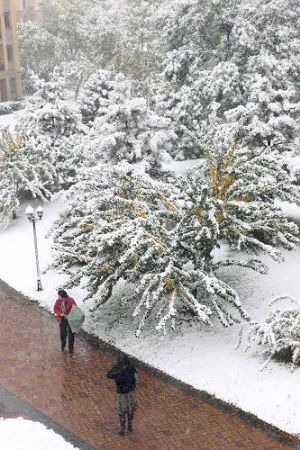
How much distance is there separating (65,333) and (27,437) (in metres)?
3.36

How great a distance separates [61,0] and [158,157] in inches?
1569

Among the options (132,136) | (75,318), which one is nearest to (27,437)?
(75,318)

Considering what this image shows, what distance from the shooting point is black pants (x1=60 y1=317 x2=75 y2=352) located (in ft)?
42.6

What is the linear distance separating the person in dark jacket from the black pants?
10.7ft

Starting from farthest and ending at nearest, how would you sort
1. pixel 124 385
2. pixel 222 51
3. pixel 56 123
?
pixel 56 123
pixel 222 51
pixel 124 385

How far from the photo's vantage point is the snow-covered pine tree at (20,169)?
22844mm

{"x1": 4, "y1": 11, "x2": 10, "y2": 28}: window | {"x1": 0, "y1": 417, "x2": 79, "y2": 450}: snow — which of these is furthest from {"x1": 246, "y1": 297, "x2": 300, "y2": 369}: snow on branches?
{"x1": 4, "y1": 11, "x2": 10, "y2": 28}: window

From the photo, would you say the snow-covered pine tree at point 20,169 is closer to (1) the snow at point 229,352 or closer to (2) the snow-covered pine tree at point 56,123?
(2) the snow-covered pine tree at point 56,123

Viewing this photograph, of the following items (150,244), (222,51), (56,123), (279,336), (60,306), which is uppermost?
(222,51)

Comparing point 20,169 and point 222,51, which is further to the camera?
point 222,51

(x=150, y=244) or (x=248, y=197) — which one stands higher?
(x=248, y=197)

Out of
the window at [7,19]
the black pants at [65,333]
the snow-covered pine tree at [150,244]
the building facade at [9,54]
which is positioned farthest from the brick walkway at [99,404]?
the window at [7,19]

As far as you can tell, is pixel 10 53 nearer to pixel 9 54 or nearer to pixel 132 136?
pixel 9 54

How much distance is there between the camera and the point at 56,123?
82.5 feet
